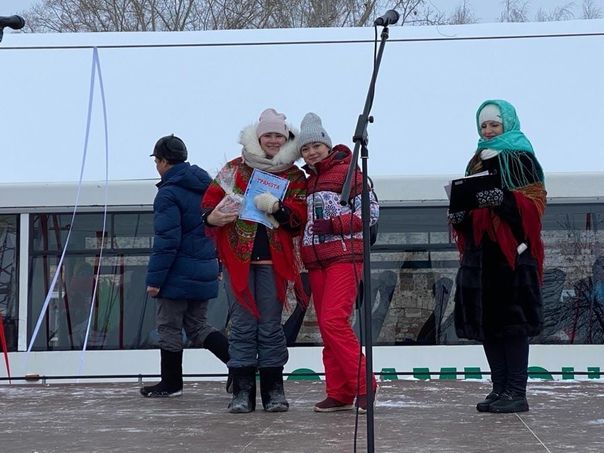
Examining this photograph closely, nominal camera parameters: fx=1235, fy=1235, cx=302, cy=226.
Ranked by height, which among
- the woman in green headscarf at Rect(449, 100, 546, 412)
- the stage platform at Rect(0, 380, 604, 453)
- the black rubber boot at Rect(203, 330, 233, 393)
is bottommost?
the stage platform at Rect(0, 380, 604, 453)

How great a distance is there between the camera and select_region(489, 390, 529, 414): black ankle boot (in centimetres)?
657

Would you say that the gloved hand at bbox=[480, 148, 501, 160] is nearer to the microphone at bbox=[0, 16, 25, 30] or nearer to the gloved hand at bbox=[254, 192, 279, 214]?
the gloved hand at bbox=[254, 192, 279, 214]

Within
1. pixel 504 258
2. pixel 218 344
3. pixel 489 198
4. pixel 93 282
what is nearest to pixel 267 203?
pixel 489 198

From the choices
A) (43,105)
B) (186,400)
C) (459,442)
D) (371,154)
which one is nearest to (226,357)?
(186,400)

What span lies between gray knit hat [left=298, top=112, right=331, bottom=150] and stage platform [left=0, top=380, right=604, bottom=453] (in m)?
1.47

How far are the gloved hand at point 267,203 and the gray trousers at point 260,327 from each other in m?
0.34

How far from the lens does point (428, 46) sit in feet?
36.8

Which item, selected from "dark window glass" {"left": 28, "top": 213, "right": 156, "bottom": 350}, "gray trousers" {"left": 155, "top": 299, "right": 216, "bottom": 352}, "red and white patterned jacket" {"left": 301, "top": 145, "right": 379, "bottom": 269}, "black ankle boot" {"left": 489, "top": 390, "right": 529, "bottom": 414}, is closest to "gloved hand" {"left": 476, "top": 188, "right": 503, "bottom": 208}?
"red and white patterned jacket" {"left": 301, "top": 145, "right": 379, "bottom": 269}

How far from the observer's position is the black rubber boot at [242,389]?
267 inches

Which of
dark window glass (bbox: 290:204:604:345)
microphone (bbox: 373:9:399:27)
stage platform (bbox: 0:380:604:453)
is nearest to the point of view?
microphone (bbox: 373:9:399:27)

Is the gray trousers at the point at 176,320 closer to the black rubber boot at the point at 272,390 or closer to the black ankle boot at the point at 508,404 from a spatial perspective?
the black rubber boot at the point at 272,390

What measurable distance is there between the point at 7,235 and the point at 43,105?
135 cm

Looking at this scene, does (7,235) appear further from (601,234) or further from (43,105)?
(601,234)

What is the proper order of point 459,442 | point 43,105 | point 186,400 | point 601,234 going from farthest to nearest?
point 43,105, point 601,234, point 186,400, point 459,442
